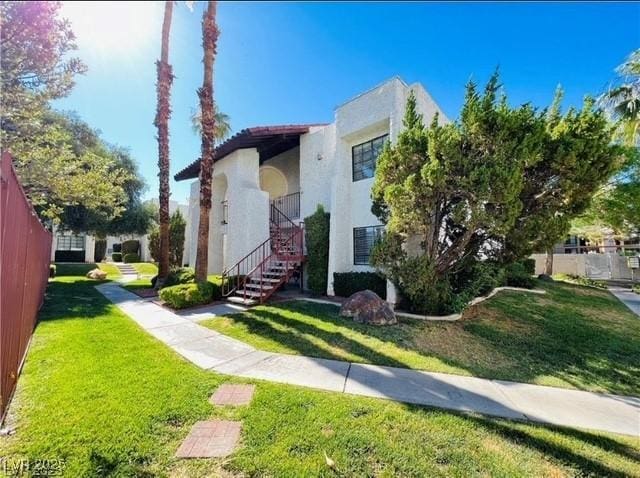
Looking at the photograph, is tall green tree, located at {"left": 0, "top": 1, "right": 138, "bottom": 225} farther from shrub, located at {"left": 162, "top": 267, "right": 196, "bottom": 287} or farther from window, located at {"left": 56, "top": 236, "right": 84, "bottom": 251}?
window, located at {"left": 56, "top": 236, "right": 84, "bottom": 251}

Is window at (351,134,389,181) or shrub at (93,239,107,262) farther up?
window at (351,134,389,181)

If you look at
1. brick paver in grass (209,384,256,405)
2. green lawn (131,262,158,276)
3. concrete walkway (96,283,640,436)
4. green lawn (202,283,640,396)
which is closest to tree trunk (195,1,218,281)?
green lawn (202,283,640,396)

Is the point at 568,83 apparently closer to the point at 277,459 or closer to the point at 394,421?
the point at 394,421

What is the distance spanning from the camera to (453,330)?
7375 millimetres

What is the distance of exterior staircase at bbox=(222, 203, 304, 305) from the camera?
419 inches

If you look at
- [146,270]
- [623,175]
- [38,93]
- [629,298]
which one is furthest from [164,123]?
[623,175]

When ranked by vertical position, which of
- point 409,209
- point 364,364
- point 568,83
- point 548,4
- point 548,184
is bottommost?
point 364,364

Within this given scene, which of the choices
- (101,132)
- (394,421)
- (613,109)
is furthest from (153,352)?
(101,132)

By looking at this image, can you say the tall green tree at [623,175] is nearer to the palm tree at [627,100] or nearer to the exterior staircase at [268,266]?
the palm tree at [627,100]

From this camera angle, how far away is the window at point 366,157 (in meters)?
11.2

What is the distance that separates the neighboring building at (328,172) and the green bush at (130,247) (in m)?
21.9

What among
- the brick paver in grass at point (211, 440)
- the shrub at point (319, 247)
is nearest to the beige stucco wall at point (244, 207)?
the shrub at point (319, 247)

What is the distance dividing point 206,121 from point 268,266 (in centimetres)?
630

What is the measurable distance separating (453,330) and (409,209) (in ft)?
11.2
